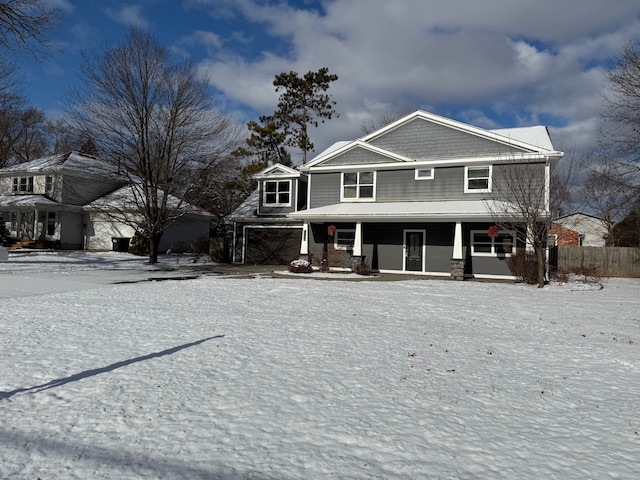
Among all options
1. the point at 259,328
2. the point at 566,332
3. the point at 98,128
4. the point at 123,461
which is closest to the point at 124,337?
the point at 259,328

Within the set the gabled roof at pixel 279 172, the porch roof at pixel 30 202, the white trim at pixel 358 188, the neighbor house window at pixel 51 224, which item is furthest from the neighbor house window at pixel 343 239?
the neighbor house window at pixel 51 224

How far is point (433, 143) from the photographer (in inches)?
797

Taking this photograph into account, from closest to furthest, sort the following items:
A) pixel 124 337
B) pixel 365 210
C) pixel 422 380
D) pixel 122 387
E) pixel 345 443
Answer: pixel 345 443 → pixel 122 387 → pixel 422 380 → pixel 124 337 → pixel 365 210

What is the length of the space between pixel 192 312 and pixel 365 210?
11.9 meters

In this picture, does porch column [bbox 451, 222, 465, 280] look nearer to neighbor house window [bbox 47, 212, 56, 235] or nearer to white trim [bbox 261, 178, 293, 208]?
white trim [bbox 261, 178, 293, 208]

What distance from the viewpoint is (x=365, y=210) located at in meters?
19.6

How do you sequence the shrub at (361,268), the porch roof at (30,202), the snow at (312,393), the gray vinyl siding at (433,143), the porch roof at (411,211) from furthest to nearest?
the porch roof at (30,202)
the gray vinyl siding at (433,143)
the shrub at (361,268)
the porch roof at (411,211)
the snow at (312,393)

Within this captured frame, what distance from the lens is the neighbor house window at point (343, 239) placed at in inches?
845

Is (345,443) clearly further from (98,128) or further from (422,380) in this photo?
(98,128)

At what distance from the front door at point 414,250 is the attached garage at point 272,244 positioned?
6.46 metres

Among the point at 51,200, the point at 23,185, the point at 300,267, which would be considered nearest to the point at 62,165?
the point at 51,200

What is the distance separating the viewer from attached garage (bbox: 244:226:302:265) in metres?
24.2

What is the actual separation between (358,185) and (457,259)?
6.38 metres

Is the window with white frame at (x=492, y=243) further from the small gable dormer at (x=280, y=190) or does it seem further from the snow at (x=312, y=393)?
the small gable dormer at (x=280, y=190)
